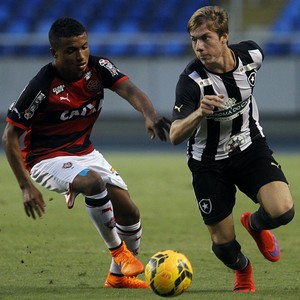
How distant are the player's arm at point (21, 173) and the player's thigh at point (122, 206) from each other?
0.69 metres

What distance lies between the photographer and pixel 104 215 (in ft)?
22.9

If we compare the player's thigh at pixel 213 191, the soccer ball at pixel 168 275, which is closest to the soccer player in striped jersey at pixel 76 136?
the player's thigh at pixel 213 191

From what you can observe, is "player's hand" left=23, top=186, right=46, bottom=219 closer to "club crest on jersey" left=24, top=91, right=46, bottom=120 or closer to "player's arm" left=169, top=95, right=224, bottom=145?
"club crest on jersey" left=24, top=91, right=46, bottom=120

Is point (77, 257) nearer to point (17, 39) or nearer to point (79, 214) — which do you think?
point (79, 214)

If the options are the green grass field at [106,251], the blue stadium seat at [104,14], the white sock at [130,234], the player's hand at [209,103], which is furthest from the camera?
the blue stadium seat at [104,14]

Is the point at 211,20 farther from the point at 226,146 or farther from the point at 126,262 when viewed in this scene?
the point at 126,262

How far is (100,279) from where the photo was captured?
741 centimetres

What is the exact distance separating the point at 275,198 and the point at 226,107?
0.75 metres

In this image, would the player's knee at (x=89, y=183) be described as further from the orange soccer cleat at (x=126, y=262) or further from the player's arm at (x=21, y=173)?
the orange soccer cleat at (x=126, y=262)

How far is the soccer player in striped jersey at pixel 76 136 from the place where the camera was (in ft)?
22.6

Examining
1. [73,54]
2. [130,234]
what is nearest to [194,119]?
[73,54]

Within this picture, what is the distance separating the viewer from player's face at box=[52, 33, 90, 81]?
6922 mm

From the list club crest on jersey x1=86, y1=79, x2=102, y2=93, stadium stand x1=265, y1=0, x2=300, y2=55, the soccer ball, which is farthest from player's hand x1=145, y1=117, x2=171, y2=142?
stadium stand x1=265, y1=0, x2=300, y2=55

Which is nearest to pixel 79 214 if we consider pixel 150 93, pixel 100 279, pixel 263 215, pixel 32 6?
pixel 100 279
